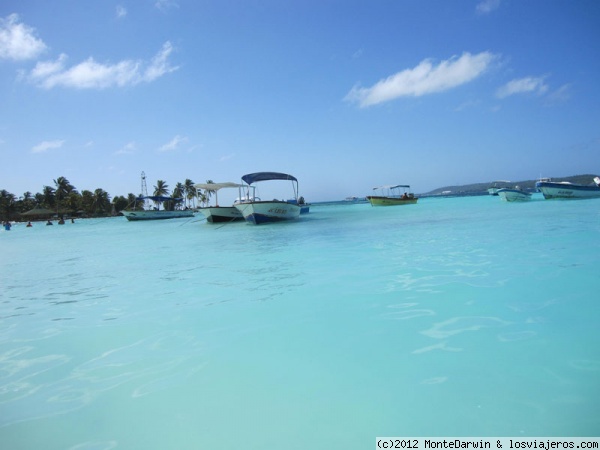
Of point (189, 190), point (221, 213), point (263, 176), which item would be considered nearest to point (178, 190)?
point (189, 190)

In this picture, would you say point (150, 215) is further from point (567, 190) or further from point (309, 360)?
point (567, 190)

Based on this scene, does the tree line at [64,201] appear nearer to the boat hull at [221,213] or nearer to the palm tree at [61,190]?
the palm tree at [61,190]

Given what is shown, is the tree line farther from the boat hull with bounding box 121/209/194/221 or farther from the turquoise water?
the turquoise water

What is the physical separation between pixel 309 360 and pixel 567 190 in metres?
42.6

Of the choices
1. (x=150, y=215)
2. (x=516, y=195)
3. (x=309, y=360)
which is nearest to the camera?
(x=309, y=360)

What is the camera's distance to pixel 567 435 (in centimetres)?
204

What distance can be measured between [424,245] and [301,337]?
23.8 feet

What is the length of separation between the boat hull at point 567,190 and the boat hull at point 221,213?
104ft

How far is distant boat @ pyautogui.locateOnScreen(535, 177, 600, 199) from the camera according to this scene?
3475cm

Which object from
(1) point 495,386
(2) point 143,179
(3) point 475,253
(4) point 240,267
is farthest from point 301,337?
(2) point 143,179

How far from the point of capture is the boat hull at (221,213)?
90.1 feet

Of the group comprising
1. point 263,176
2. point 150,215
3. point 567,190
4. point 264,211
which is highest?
point 263,176

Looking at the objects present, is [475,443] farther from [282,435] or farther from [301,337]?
[301,337]

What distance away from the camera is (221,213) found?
91.1 feet
